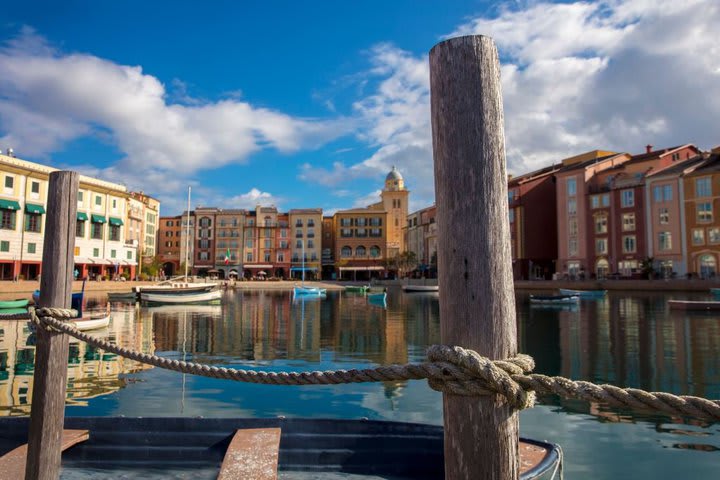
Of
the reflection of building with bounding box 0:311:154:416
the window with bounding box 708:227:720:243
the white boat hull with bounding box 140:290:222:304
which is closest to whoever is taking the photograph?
the reflection of building with bounding box 0:311:154:416

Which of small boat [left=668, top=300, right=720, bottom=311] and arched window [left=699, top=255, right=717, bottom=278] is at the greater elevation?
arched window [left=699, top=255, right=717, bottom=278]

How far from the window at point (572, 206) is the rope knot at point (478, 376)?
66697 mm

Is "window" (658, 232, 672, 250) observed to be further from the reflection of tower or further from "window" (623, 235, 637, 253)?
the reflection of tower

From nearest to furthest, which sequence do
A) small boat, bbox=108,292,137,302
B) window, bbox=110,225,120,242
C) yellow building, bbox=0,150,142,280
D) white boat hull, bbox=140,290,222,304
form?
1. white boat hull, bbox=140,290,222,304
2. small boat, bbox=108,292,137,302
3. yellow building, bbox=0,150,142,280
4. window, bbox=110,225,120,242

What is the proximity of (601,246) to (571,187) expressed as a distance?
322 inches

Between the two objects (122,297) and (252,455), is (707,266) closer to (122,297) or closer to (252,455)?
(122,297)

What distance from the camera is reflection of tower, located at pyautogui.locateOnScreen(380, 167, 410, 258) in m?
97.4

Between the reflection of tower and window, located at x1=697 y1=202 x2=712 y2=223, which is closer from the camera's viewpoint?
window, located at x1=697 y1=202 x2=712 y2=223

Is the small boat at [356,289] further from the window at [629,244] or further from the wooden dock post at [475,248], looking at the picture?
the wooden dock post at [475,248]

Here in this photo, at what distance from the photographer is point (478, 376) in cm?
195

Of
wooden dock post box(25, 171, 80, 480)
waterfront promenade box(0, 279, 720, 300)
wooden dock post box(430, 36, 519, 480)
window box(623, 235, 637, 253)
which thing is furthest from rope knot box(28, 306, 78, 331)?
window box(623, 235, 637, 253)

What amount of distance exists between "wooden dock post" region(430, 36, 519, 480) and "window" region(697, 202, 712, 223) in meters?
61.0

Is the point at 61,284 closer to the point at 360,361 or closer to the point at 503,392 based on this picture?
the point at 503,392

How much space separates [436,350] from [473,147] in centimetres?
83
